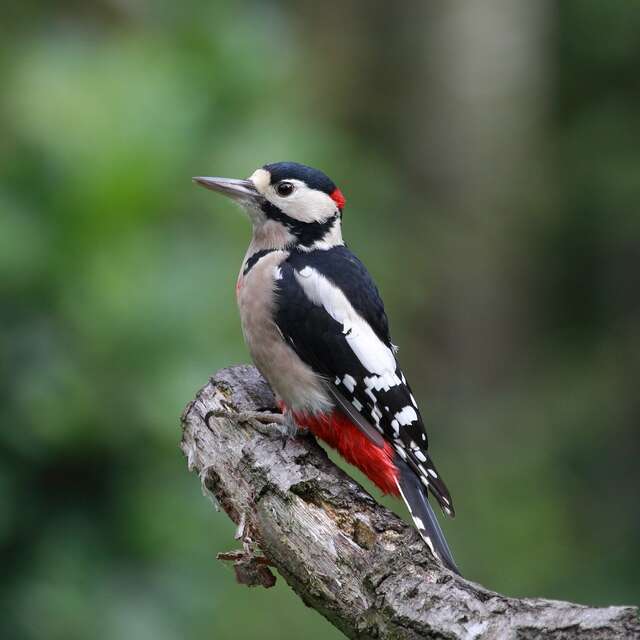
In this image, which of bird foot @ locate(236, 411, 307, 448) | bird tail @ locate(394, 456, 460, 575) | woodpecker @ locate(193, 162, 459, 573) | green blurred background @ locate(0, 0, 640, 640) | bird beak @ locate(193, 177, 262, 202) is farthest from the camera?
green blurred background @ locate(0, 0, 640, 640)

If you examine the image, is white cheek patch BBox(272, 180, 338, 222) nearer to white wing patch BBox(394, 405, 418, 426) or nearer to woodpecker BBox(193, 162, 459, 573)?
woodpecker BBox(193, 162, 459, 573)

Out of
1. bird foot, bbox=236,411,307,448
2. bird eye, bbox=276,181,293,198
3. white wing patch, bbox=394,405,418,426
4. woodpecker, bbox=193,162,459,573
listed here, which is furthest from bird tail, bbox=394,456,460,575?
bird eye, bbox=276,181,293,198

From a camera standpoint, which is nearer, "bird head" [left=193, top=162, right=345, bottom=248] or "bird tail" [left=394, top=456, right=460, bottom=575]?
"bird tail" [left=394, top=456, right=460, bottom=575]

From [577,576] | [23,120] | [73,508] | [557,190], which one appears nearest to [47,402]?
[73,508]

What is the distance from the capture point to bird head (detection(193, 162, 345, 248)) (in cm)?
374

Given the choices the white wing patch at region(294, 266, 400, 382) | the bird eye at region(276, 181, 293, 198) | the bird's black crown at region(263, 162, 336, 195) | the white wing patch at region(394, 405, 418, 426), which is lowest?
the white wing patch at region(394, 405, 418, 426)

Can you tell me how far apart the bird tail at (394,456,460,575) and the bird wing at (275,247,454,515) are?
0.08 feet

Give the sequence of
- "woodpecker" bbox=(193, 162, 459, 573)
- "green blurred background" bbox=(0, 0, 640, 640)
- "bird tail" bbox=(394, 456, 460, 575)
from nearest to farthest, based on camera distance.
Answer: "bird tail" bbox=(394, 456, 460, 575) → "woodpecker" bbox=(193, 162, 459, 573) → "green blurred background" bbox=(0, 0, 640, 640)

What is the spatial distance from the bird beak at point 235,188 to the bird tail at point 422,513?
1.02 m

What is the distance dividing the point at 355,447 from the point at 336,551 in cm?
76

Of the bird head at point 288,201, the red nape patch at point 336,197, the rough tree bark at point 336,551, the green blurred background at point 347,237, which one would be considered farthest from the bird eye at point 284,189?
the green blurred background at point 347,237

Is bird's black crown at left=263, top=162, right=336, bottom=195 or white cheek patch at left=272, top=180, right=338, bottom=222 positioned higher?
bird's black crown at left=263, top=162, right=336, bottom=195

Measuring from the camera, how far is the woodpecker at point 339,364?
334cm

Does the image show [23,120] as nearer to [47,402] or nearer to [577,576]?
[47,402]
